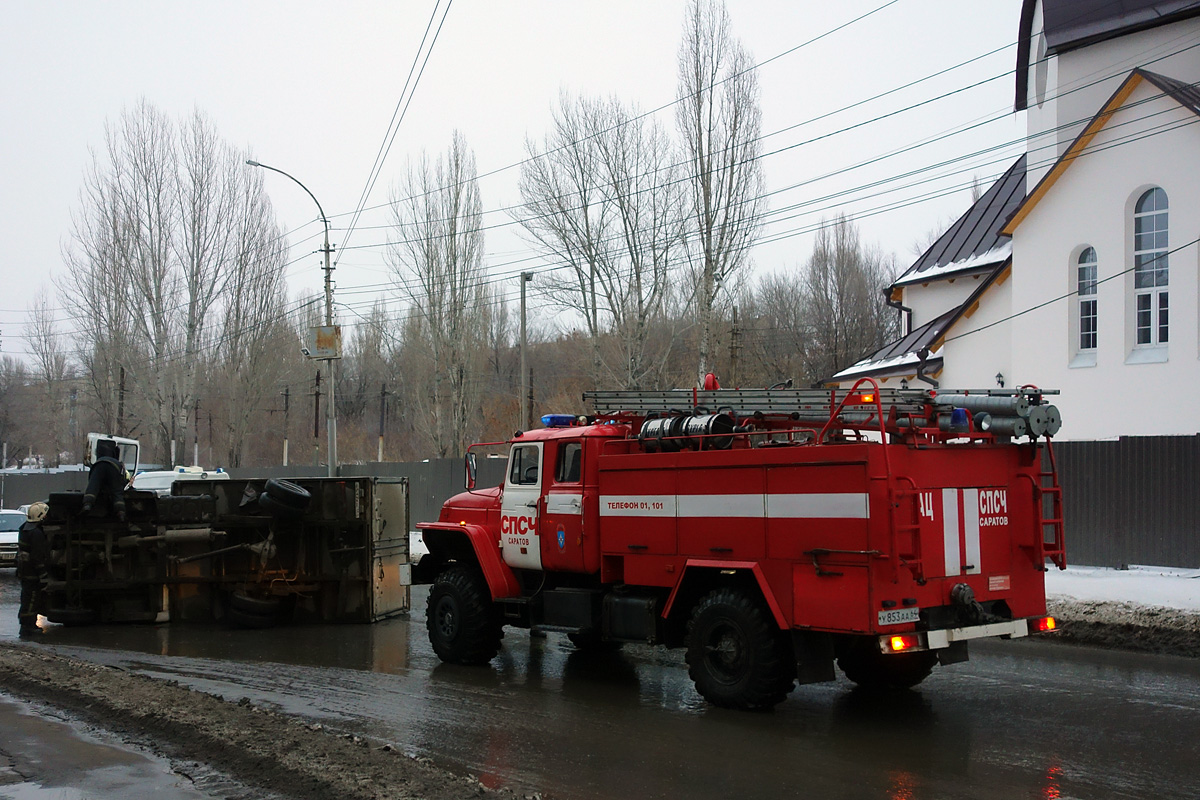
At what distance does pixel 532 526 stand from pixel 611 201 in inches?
964

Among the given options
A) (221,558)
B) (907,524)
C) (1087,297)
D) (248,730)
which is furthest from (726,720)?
(1087,297)

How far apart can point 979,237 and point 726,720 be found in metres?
28.2

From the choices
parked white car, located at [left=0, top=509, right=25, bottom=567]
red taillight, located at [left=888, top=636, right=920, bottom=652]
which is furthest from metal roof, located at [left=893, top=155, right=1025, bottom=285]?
parked white car, located at [left=0, top=509, right=25, bottom=567]

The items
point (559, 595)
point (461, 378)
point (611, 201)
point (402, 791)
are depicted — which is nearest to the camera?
point (402, 791)

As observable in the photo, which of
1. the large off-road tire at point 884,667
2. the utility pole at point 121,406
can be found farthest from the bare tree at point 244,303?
the large off-road tire at point 884,667

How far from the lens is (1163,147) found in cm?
2148

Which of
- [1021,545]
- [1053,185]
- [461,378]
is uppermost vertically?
[1053,185]

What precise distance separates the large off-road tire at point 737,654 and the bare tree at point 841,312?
5057cm

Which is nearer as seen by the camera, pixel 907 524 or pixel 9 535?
pixel 907 524

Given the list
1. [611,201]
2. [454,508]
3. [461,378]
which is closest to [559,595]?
[454,508]

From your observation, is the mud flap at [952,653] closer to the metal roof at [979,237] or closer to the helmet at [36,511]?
the helmet at [36,511]

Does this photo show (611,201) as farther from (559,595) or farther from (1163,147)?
(559,595)

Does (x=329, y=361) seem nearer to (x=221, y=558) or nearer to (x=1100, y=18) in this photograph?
(x=221, y=558)

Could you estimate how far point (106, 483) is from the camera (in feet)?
43.3
